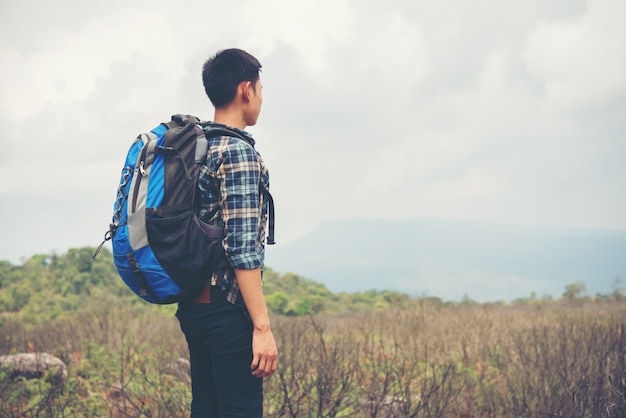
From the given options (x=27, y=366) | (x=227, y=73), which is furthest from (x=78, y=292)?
(x=227, y=73)

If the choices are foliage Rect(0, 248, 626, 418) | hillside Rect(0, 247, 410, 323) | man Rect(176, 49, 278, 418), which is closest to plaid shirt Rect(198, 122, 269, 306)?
man Rect(176, 49, 278, 418)

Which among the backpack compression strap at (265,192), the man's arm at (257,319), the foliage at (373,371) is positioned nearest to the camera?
the man's arm at (257,319)

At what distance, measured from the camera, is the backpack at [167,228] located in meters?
2.16

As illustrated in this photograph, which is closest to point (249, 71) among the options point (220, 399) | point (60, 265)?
point (220, 399)

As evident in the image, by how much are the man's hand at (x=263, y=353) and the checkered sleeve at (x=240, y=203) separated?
264 millimetres

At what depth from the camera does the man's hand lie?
2.12 metres

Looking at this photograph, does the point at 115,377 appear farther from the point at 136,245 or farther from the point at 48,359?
the point at 136,245

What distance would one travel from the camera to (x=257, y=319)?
6.98ft

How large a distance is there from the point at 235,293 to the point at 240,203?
1.12 ft

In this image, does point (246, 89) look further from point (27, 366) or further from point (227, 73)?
point (27, 366)

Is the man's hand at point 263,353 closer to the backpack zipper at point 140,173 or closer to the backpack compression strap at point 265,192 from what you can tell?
the backpack compression strap at point 265,192

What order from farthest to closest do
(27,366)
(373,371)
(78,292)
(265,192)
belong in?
(78,292) < (27,366) < (373,371) < (265,192)

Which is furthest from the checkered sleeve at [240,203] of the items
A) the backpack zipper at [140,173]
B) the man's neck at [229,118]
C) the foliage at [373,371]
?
the foliage at [373,371]

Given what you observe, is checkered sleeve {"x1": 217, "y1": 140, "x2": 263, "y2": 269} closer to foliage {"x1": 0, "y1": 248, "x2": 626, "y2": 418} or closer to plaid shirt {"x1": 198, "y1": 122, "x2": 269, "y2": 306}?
plaid shirt {"x1": 198, "y1": 122, "x2": 269, "y2": 306}
